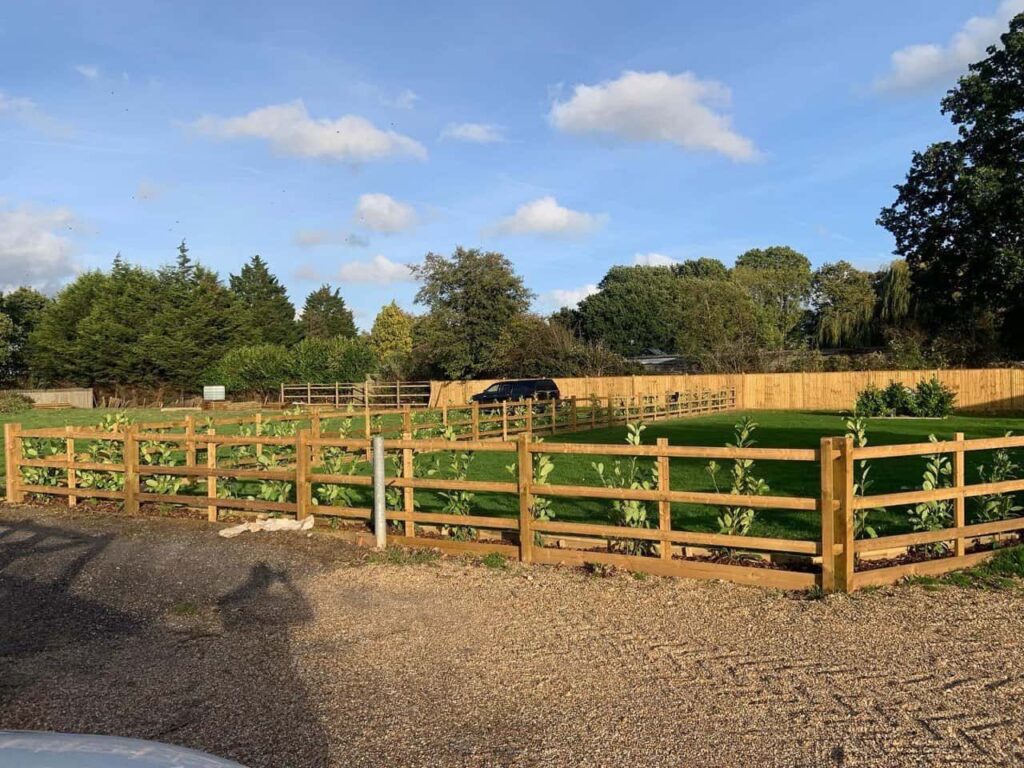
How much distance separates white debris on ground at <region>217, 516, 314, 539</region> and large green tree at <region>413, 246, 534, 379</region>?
39902 millimetres

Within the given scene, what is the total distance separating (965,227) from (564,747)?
3516 centimetres

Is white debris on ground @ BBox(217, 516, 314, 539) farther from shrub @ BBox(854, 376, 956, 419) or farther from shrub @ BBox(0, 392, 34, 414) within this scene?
shrub @ BBox(0, 392, 34, 414)

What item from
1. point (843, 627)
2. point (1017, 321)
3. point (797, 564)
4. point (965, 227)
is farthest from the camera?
point (1017, 321)

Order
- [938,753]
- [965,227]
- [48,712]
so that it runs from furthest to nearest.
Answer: [965,227] < [48,712] < [938,753]

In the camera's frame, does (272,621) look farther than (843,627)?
Yes

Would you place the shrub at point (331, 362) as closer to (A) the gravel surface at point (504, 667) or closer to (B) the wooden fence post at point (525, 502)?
(A) the gravel surface at point (504, 667)

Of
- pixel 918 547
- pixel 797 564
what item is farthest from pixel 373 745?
pixel 918 547

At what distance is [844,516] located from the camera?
19.8 feet

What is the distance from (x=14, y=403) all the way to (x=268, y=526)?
45.4m

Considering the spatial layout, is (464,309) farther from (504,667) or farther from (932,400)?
(504,667)

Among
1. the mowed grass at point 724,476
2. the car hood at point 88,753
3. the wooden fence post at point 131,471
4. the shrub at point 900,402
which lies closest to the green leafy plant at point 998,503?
the mowed grass at point 724,476

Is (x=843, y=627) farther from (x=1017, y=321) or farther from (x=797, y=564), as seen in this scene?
(x=1017, y=321)

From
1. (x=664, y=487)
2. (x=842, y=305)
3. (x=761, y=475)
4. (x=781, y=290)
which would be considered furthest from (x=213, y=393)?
(x=781, y=290)

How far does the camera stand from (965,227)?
107 ft
